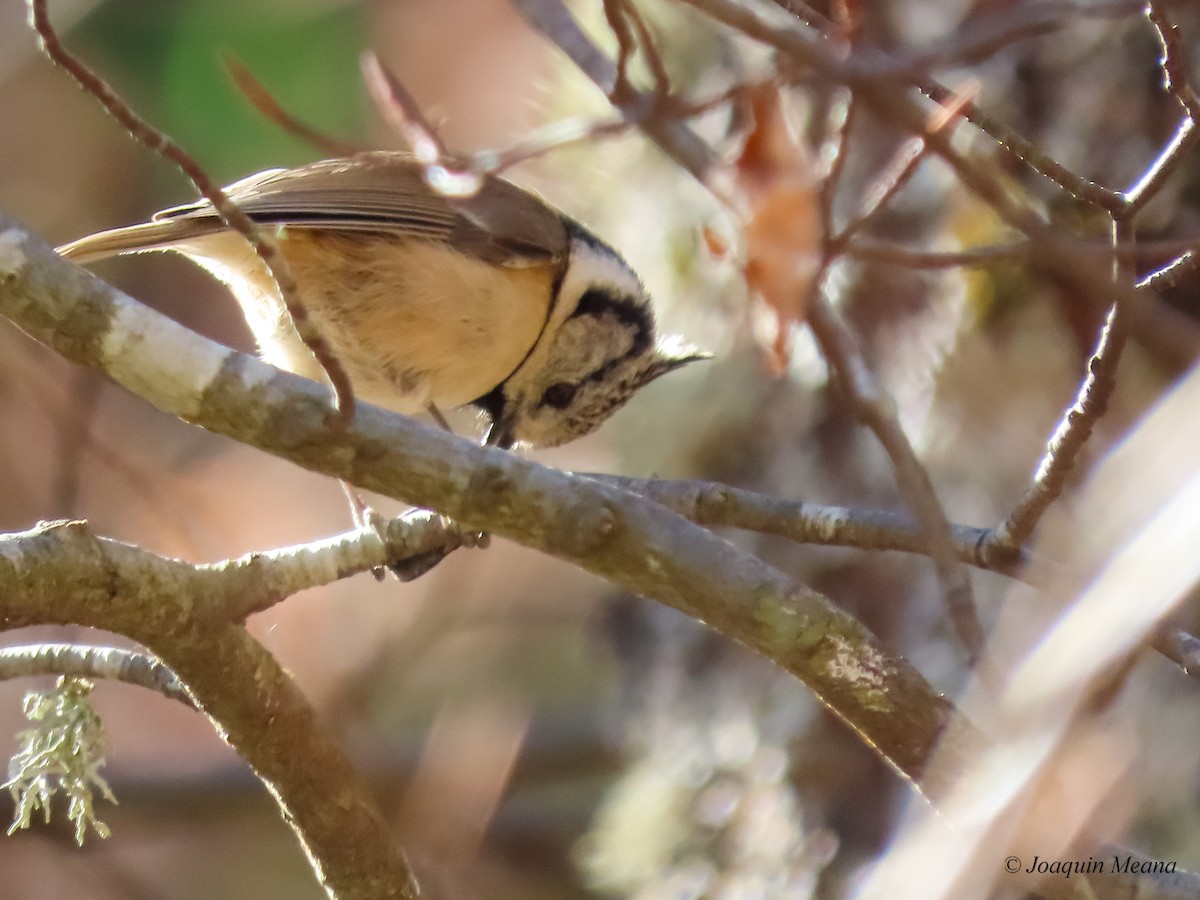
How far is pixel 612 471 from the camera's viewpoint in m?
3.64

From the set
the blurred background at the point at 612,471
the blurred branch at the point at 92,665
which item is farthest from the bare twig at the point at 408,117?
the blurred branch at the point at 92,665

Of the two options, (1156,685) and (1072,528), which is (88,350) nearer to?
(1072,528)

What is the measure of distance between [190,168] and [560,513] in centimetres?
50

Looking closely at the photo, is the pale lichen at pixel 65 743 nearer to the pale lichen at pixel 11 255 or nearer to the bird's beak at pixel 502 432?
the pale lichen at pixel 11 255

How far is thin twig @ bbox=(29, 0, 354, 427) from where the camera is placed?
1090 mm

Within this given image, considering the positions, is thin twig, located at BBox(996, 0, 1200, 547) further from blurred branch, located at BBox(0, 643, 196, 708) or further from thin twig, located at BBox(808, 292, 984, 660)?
blurred branch, located at BBox(0, 643, 196, 708)

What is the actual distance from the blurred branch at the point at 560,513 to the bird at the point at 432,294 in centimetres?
74

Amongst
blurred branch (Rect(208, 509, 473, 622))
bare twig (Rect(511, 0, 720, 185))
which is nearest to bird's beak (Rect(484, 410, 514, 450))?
blurred branch (Rect(208, 509, 473, 622))

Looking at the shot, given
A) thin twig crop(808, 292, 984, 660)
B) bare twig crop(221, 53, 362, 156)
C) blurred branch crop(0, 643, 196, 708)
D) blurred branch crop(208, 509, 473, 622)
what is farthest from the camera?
blurred branch crop(0, 643, 196, 708)

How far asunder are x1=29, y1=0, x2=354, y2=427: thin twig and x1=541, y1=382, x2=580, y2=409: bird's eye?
126 cm

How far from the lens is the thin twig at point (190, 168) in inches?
42.9

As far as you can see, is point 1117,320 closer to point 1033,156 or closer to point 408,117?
point 1033,156

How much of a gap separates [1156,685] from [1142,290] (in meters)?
1.64

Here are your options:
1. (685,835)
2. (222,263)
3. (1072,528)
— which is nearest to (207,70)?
(222,263)
